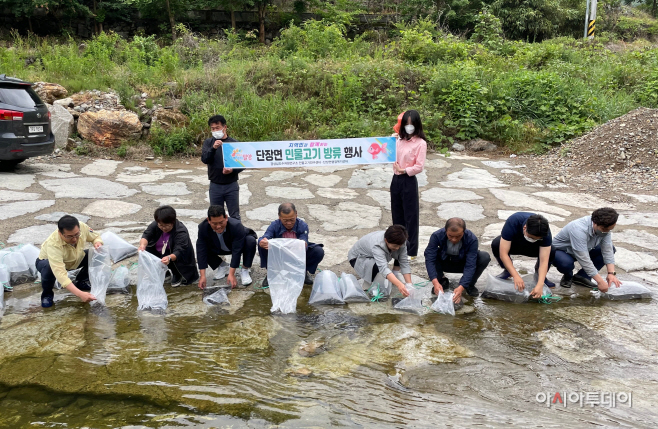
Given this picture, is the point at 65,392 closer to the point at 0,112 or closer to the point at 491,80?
the point at 0,112

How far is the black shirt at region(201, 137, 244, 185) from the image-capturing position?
5066 millimetres

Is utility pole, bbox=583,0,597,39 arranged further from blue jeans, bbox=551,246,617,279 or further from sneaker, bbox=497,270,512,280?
sneaker, bbox=497,270,512,280

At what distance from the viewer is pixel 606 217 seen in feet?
13.3

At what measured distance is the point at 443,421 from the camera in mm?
2732

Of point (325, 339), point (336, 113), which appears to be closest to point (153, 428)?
point (325, 339)

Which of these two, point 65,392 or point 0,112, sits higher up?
point 0,112

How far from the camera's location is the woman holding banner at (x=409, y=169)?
483 centimetres

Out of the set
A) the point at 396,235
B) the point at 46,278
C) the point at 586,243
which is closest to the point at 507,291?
the point at 586,243

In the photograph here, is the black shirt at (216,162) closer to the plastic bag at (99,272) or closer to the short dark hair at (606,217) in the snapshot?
→ the plastic bag at (99,272)

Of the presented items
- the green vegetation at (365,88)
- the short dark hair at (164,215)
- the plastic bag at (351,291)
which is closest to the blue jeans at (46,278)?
the short dark hair at (164,215)

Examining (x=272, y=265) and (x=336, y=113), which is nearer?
(x=272, y=265)

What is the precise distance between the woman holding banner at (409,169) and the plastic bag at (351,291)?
94 cm

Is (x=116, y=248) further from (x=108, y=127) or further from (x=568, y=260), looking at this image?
(x=108, y=127)

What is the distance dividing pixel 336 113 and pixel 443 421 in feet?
26.5
